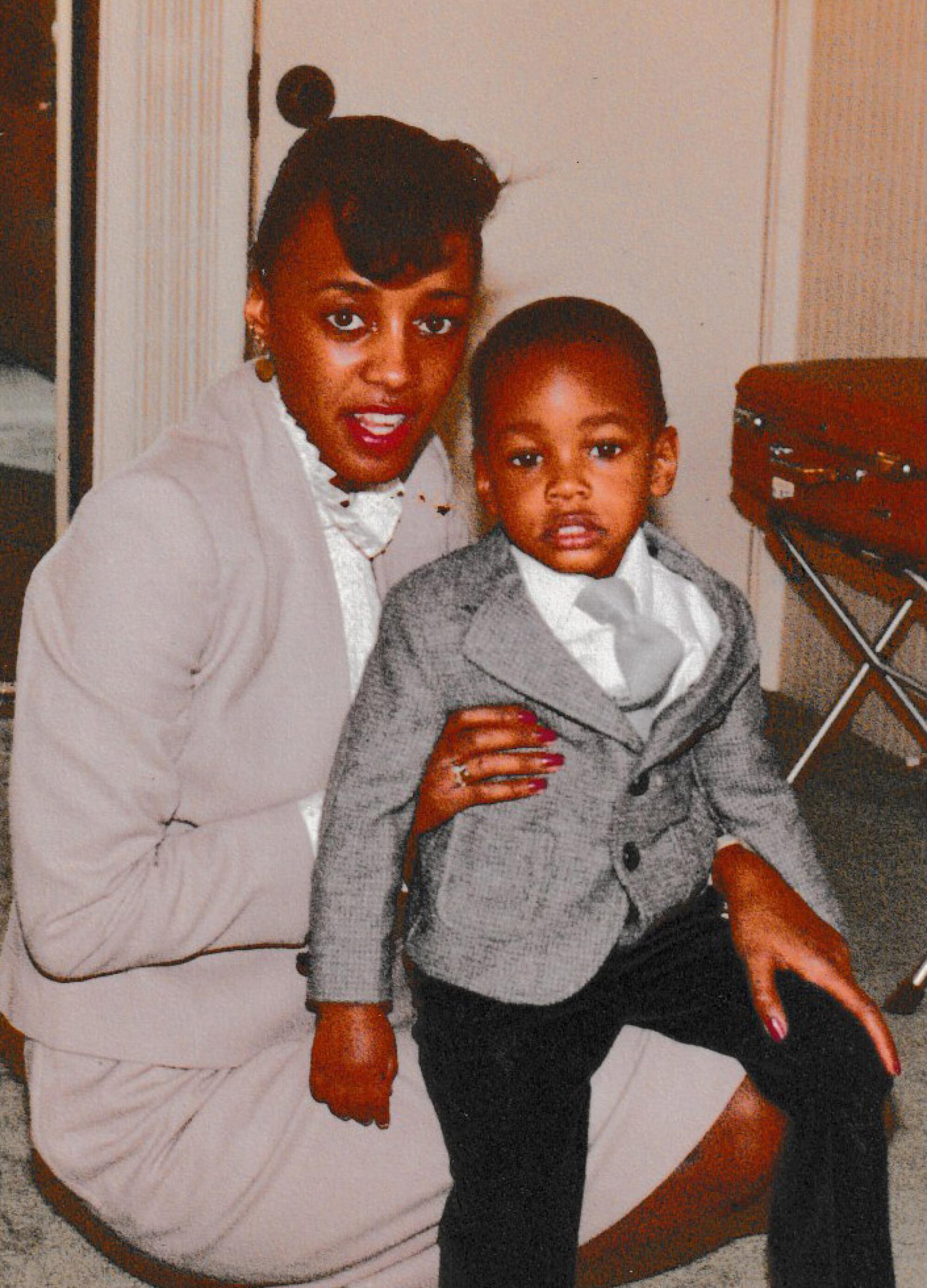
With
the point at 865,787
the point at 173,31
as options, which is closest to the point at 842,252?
the point at 865,787

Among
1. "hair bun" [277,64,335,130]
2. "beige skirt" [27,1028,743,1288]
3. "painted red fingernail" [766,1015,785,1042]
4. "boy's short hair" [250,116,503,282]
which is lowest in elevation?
"beige skirt" [27,1028,743,1288]

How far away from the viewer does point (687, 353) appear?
3.22 metres

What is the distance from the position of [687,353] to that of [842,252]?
0.40 m

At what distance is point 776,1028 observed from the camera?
1.07 metres

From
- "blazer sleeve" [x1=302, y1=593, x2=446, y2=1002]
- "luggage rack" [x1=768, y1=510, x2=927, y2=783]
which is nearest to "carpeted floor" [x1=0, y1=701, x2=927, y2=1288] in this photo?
"luggage rack" [x1=768, y1=510, x2=927, y2=783]

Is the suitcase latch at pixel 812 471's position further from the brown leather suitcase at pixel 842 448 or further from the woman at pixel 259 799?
the woman at pixel 259 799

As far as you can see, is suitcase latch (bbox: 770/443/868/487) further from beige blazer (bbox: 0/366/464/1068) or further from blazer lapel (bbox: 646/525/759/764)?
beige blazer (bbox: 0/366/464/1068)

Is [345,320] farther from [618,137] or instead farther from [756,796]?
[618,137]

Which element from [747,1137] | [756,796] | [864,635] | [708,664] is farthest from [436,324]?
[864,635]

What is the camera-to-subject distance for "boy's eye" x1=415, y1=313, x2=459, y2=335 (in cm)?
115

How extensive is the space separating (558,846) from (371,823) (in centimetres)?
14

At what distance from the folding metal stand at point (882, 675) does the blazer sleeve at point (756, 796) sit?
2.49ft

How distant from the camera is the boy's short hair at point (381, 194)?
1.09 metres

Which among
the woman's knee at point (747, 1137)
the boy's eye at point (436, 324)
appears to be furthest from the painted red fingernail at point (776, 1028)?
the boy's eye at point (436, 324)
